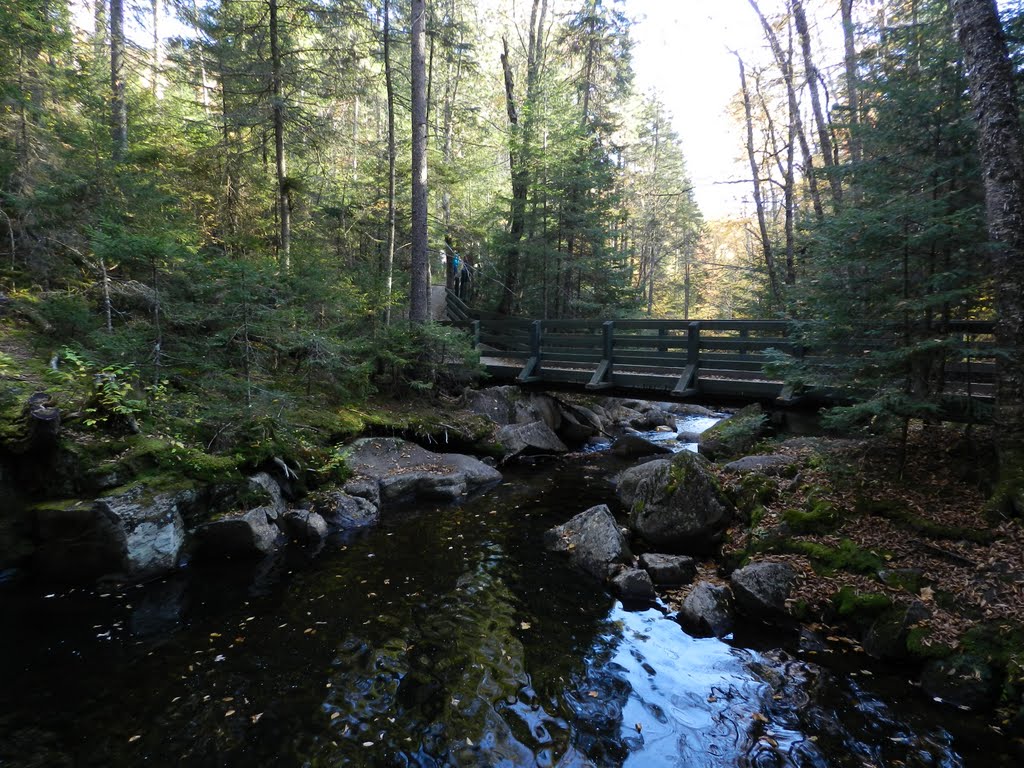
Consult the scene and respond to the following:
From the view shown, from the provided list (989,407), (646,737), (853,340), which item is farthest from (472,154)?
(646,737)

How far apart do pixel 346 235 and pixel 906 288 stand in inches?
546

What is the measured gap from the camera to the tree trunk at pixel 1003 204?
5500 millimetres

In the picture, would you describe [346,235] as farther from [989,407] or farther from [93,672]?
[989,407]

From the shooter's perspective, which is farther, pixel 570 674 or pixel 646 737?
pixel 570 674

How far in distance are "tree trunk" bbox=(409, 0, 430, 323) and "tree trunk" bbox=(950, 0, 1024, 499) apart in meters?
10.2

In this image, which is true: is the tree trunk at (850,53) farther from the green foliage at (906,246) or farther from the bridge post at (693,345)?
the bridge post at (693,345)

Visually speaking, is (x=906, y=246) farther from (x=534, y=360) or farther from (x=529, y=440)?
(x=529, y=440)

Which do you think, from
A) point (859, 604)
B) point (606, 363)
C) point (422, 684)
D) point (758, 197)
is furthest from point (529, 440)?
point (758, 197)

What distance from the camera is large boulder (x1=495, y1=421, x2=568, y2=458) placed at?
12984 mm

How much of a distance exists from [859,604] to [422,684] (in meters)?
4.44

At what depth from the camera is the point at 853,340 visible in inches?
270

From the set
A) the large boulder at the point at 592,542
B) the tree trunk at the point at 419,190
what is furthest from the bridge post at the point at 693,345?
the tree trunk at the point at 419,190

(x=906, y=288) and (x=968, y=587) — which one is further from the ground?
(x=906, y=288)

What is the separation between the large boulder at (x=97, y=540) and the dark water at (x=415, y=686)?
33 cm
